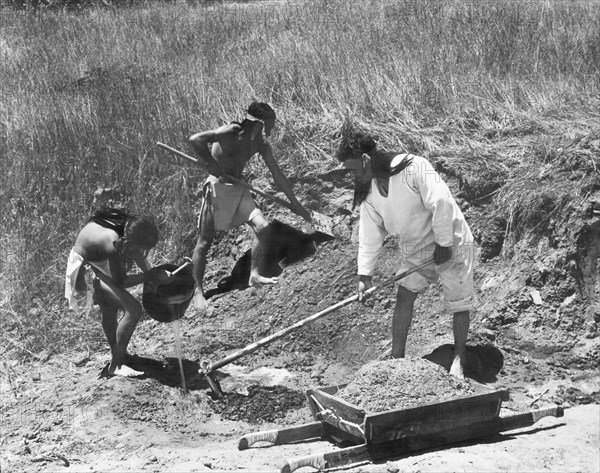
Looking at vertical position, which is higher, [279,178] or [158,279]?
[279,178]

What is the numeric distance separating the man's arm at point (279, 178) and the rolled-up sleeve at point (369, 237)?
2.08 meters

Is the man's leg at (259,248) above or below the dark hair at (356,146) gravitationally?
below

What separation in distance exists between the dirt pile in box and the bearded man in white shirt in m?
0.63

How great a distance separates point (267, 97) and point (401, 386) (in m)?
5.43

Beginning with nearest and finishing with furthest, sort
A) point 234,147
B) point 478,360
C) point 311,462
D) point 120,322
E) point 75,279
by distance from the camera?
point 311,462
point 478,360
point 120,322
point 75,279
point 234,147

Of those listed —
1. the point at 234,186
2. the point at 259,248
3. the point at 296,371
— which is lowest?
the point at 296,371

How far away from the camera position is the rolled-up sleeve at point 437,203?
6012 millimetres

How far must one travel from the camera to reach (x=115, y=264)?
22.0 ft

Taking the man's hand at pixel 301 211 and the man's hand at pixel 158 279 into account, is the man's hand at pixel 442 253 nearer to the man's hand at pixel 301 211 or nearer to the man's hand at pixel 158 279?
the man's hand at pixel 158 279

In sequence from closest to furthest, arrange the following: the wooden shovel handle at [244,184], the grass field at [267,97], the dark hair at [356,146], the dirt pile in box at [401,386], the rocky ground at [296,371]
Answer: the dirt pile in box at [401,386]
the rocky ground at [296,371]
the dark hair at [356,146]
the wooden shovel handle at [244,184]
the grass field at [267,97]

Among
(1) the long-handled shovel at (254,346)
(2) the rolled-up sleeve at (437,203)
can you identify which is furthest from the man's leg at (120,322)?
(2) the rolled-up sleeve at (437,203)

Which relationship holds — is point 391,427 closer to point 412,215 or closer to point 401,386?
point 401,386

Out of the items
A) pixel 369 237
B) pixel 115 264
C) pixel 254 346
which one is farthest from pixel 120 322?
pixel 369 237

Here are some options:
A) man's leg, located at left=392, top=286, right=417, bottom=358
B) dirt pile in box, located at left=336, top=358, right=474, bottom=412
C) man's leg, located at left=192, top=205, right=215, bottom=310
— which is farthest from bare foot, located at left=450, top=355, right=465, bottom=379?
man's leg, located at left=192, top=205, right=215, bottom=310
